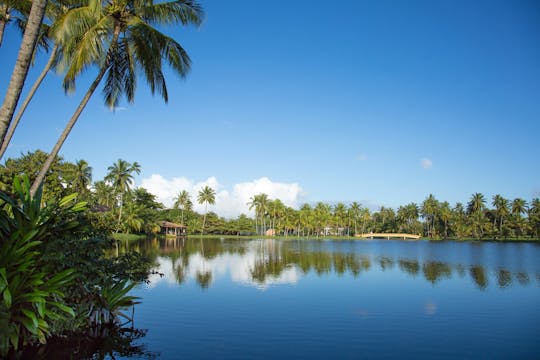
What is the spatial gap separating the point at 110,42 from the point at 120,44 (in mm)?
1115

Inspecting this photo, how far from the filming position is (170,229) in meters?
72.4

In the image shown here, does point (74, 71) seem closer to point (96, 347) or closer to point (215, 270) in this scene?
point (96, 347)

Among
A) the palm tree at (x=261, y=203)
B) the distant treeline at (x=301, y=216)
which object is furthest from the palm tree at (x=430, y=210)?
the palm tree at (x=261, y=203)

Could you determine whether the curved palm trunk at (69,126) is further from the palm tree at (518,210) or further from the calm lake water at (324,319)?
the palm tree at (518,210)

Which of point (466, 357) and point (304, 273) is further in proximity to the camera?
point (304, 273)

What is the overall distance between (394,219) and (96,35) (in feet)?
332

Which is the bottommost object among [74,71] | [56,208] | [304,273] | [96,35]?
[304,273]

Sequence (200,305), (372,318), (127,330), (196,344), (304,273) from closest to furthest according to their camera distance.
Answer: (196,344), (127,330), (372,318), (200,305), (304,273)

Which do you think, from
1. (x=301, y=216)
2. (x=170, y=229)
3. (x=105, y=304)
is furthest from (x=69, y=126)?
(x=301, y=216)

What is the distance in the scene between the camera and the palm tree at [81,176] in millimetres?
53031

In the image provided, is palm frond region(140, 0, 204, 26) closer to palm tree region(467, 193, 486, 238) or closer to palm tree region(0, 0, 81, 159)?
palm tree region(0, 0, 81, 159)

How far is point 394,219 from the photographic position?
101938 mm

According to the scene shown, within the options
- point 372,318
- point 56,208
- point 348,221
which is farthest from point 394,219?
point 56,208

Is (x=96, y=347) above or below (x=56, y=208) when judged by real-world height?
below
